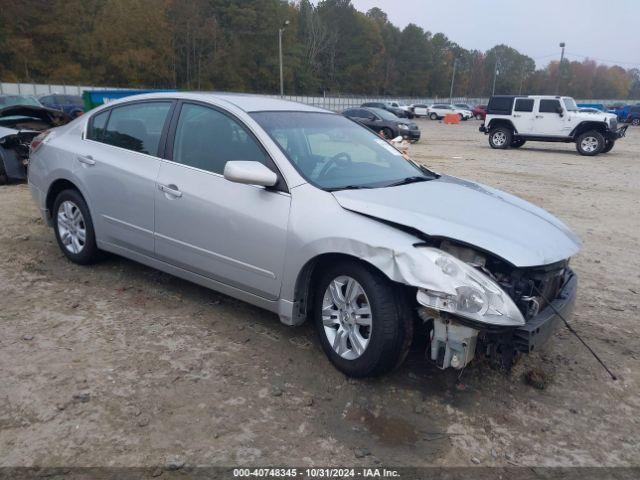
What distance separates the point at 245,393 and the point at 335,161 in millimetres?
1768

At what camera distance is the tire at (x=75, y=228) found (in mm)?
4766

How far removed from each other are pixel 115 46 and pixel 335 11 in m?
50.1

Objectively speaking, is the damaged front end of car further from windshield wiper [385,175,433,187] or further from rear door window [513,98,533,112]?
rear door window [513,98,533,112]

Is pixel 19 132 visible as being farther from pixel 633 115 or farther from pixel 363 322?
pixel 633 115

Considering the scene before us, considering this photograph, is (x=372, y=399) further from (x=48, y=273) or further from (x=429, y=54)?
(x=429, y=54)

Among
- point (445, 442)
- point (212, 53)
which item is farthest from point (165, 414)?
point (212, 53)

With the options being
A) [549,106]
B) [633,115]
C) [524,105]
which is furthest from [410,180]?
[633,115]

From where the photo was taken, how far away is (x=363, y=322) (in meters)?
3.12

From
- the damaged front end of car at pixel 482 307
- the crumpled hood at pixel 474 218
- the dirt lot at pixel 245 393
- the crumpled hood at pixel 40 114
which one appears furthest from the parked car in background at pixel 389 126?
the damaged front end of car at pixel 482 307

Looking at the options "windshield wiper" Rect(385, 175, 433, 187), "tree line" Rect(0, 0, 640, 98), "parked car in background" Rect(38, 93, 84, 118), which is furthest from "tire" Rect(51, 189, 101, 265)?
"tree line" Rect(0, 0, 640, 98)

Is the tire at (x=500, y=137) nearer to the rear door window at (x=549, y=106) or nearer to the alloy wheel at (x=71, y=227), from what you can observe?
the rear door window at (x=549, y=106)

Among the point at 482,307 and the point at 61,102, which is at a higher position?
the point at 482,307

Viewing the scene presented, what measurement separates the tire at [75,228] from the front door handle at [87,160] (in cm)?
32

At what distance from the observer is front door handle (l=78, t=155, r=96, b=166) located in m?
4.58
